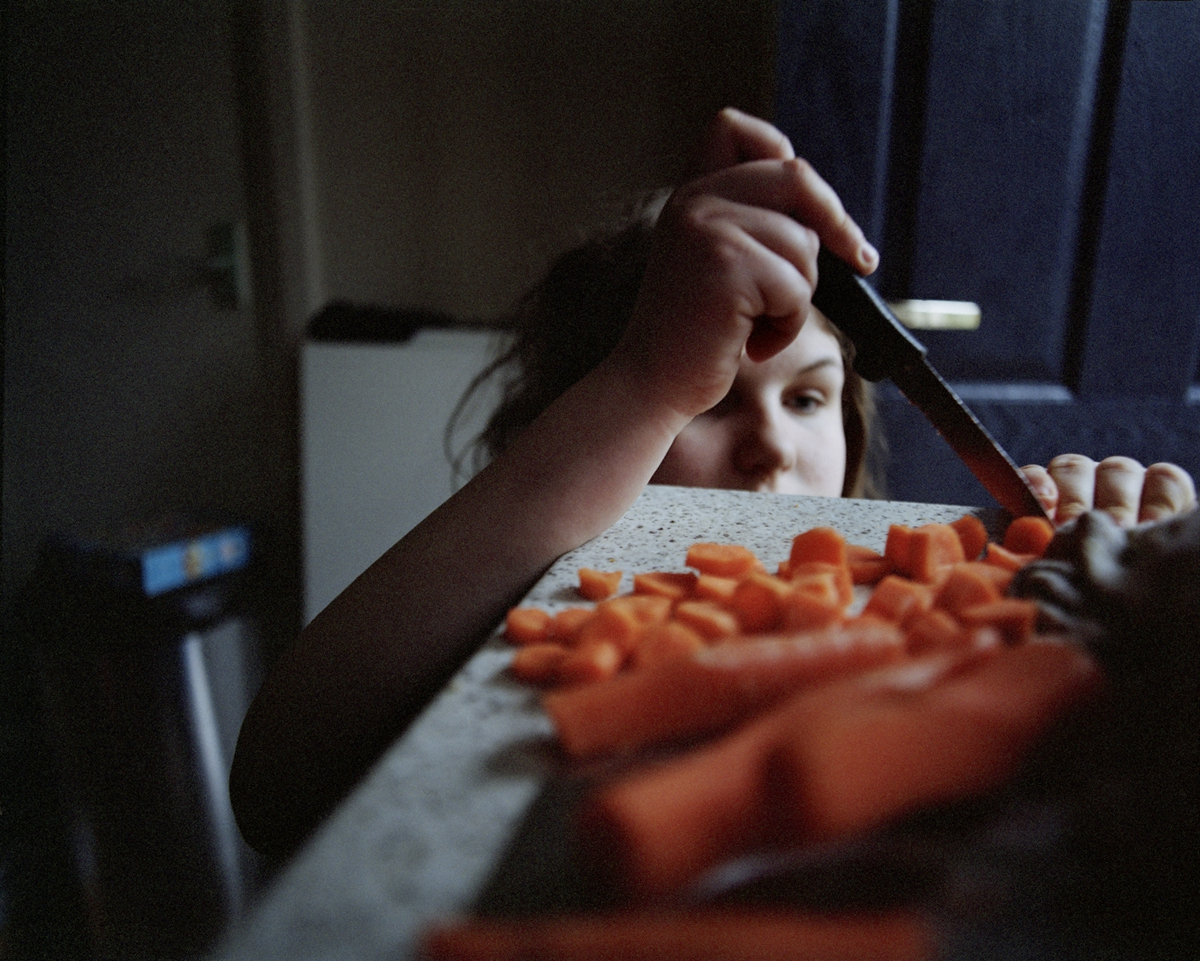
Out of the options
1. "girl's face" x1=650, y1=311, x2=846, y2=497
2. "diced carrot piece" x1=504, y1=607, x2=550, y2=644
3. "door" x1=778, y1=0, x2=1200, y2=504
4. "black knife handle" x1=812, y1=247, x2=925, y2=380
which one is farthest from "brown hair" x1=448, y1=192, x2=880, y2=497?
"diced carrot piece" x1=504, y1=607, x2=550, y2=644

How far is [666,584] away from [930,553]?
13 cm

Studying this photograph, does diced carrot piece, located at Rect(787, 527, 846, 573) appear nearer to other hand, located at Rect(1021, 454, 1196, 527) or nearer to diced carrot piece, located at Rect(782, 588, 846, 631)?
diced carrot piece, located at Rect(782, 588, 846, 631)

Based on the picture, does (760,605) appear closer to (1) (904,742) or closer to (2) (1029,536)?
(1) (904,742)

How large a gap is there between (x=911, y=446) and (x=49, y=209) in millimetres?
1870

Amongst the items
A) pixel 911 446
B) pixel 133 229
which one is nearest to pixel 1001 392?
pixel 911 446

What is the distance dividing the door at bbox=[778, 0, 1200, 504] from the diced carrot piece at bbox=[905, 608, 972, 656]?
104cm

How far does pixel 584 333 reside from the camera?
0.98 m

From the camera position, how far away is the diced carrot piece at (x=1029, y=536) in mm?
410

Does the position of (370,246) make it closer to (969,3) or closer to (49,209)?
(49,209)

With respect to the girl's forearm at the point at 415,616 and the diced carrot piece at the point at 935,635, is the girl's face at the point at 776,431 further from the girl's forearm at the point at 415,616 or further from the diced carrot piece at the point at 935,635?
the diced carrot piece at the point at 935,635

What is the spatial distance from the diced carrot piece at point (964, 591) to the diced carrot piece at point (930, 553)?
0.14 ft

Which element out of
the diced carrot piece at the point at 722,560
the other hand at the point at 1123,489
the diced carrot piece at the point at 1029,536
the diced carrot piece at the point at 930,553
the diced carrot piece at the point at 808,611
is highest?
the diced carrot piece at the point at 808,611

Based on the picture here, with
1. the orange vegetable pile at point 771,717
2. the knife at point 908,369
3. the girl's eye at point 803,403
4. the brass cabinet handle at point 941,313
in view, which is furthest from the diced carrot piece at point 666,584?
the brass cabinet handle at point 941,313

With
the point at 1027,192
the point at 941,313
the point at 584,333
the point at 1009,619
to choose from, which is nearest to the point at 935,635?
the point at 1009,619
